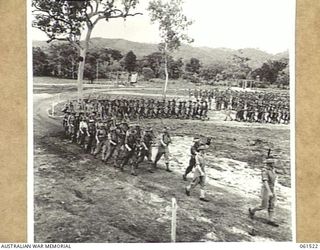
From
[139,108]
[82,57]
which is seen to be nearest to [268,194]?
[139,108]

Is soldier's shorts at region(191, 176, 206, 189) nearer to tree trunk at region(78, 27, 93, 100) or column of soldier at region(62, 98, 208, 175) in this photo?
column of soldier at region(62, 98, 208, 175)

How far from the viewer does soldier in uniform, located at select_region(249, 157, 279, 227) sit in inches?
96.7

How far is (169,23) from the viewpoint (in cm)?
248

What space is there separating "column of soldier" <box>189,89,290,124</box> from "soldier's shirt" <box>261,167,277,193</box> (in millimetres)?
261

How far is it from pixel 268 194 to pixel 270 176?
9 centimetres

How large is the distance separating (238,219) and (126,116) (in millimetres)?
806

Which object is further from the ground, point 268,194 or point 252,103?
point 252,103

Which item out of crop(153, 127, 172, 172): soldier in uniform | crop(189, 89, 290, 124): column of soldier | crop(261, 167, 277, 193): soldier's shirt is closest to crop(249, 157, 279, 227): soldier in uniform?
crop(261, 167, 277, 193): soldier's shirt

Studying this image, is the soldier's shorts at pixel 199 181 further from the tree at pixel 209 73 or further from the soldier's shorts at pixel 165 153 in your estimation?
the tree at pixel 209 73

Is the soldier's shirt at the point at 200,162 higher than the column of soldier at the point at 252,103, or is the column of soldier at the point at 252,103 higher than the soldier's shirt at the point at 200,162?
the column of soldier at the point at 252,103

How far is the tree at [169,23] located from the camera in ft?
8.07

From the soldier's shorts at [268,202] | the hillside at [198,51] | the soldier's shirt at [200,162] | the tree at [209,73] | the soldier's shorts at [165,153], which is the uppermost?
the hillside at [198,51]

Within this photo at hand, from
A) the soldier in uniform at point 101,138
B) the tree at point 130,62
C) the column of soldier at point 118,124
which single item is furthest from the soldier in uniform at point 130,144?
the tree at point 130,62

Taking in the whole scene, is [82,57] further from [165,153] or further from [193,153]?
[193,153]
